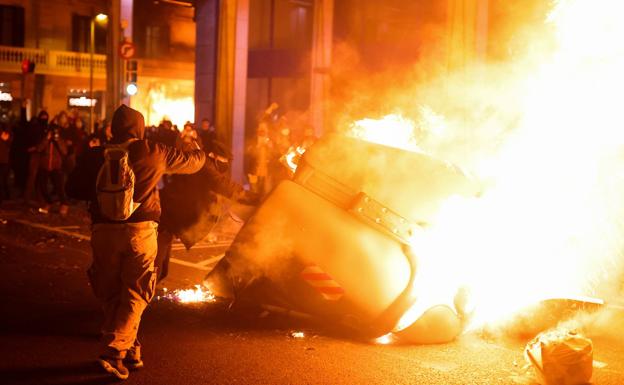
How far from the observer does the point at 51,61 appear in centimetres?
4197

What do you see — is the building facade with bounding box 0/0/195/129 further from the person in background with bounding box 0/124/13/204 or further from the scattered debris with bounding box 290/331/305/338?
the scattered debris with bounding box 290/331/305/338

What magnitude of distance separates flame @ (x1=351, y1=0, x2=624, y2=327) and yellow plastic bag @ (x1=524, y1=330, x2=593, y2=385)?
3.19 ft

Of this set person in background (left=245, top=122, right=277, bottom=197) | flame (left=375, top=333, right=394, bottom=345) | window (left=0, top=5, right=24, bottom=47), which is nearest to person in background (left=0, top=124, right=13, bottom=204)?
person in background (left=245, top=122, right=277, bottom=197)

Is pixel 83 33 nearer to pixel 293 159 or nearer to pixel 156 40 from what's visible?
pixel 156 40

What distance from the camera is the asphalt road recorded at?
5.06 metres

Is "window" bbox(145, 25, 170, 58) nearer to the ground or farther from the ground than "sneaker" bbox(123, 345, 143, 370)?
farther from the ground

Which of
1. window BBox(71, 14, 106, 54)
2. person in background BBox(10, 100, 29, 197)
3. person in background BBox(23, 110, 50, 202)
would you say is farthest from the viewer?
window BBox(71, 14, 106, 54)

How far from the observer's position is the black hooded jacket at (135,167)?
16.8 feet

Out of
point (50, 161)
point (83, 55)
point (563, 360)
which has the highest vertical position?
point (83, 55)

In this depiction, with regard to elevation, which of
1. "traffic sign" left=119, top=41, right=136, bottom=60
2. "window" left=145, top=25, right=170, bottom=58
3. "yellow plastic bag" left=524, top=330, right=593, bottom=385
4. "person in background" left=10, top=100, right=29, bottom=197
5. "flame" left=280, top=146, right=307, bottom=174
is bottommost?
"yellow plastic bag" left=524, top=330, right=593, bottom=385

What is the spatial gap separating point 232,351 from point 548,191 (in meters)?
4.06

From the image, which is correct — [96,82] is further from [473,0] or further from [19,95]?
[473,0]

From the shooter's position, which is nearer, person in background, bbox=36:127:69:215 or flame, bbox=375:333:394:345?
flame, bbox=375:333:394:345

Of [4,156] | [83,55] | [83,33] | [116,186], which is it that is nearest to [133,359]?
[116,186]
